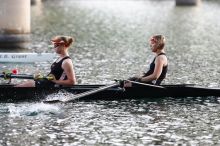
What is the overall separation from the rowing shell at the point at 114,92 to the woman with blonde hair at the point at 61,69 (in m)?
0.20

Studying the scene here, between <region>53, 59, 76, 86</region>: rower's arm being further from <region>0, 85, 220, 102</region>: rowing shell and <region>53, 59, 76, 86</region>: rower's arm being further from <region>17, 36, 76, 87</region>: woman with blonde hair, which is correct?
<region>0, 85, 220, 102</region>: rowing shell

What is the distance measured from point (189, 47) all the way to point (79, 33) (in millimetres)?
13416

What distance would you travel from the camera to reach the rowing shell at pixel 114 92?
2508 cm

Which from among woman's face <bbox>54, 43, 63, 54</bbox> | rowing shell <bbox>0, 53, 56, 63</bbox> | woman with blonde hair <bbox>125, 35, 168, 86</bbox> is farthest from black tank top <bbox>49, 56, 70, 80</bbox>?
rowing shell <bbox>0, 53, 56, 63</bbox>

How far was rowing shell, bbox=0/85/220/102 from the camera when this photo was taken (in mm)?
25078

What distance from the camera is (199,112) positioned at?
25078 millimetres

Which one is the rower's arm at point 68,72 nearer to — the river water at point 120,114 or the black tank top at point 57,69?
the black tank top at point 57,69

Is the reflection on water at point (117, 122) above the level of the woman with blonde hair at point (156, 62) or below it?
below

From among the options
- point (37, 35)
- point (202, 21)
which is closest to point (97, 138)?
point (37, 35)

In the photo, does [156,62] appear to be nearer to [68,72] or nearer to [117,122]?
[68,72]

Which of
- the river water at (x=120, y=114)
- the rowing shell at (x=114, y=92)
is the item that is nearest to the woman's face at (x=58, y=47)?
the rowing shell at (x=114, y=92)

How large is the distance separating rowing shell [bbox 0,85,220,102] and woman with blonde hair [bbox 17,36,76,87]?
Answer: 197mm

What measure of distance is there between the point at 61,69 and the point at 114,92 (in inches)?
94.2

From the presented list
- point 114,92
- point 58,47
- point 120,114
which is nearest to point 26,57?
point 114,92
